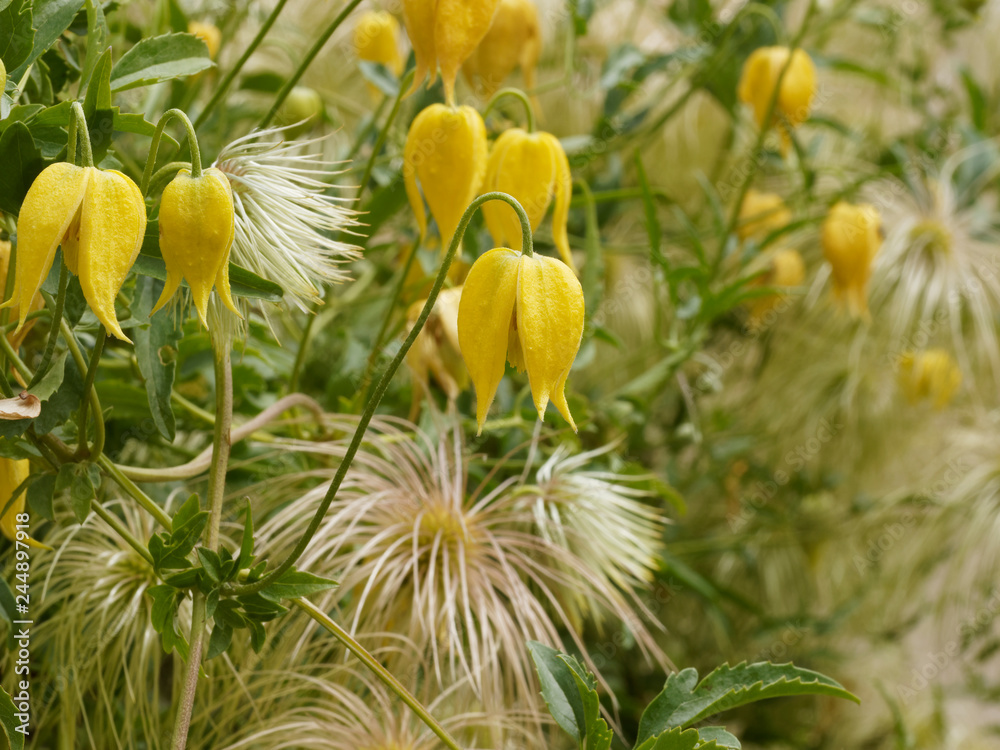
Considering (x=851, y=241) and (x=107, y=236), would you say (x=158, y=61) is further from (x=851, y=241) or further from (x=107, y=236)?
(x=851, y=241)

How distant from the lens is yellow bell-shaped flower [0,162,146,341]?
1.02 ft

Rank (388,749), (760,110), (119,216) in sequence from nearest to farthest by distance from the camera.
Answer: (119,216), (388,749), (760,110)

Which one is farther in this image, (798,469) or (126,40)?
(798,469)

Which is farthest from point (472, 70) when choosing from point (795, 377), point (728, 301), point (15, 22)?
point (795, 377)

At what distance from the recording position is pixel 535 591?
70cm

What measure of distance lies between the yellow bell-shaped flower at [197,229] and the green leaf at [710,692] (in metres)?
0.30

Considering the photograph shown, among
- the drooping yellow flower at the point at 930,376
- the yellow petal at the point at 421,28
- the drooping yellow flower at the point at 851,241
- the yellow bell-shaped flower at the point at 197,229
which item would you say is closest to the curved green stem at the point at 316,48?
the yellow petal at the point at 421,28

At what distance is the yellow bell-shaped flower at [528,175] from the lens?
50cm

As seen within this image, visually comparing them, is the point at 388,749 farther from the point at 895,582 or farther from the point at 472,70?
the point at 895,582

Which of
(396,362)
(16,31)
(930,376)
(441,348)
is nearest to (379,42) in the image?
(441,348)

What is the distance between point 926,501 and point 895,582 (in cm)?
18

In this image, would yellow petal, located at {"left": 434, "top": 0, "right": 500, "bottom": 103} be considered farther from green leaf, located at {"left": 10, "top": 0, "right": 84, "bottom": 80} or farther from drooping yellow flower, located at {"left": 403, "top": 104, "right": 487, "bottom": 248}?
green leaf, located at {"left": 10, "top": 0, "right": 84, "bottom": 80}

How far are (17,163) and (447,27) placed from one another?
215 millimetres

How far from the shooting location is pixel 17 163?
1.18 feet
